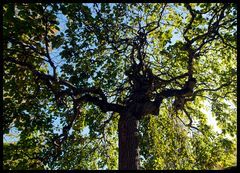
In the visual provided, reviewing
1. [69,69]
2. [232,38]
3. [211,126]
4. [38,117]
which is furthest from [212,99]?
A: [38,117]

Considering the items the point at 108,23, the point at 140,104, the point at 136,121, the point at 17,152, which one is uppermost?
the point at 108,23

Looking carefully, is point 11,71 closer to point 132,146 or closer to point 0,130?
point 0,130

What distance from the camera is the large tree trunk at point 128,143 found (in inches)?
264

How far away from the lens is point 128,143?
706 centimetres

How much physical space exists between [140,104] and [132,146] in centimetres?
142

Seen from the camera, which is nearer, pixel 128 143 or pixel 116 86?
pixel 128 143

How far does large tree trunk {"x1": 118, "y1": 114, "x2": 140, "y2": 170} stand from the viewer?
6705 mm

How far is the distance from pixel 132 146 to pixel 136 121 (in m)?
0.86

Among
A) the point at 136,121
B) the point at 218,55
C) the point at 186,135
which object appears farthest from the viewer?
the point at 186,135

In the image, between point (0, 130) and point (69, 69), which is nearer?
point (0, 130)

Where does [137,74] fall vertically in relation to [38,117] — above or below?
above

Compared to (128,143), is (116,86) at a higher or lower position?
higher

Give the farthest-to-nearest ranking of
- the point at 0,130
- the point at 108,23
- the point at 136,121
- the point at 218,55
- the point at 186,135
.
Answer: the point at 186,135
the point at 218,55
the point at 108,23
the point at 136,121
the point at 0,130

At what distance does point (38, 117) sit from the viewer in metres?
7.58
